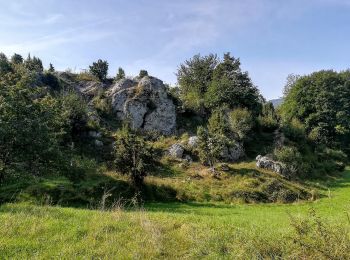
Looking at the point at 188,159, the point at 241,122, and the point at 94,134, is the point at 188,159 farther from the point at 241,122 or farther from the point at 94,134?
the point at 94,134

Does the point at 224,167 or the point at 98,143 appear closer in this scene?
the point at 224,167

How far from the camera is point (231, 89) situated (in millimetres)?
61500

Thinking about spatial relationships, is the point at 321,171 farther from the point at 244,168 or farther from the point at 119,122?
the point at 119,122

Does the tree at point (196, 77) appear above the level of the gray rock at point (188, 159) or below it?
above

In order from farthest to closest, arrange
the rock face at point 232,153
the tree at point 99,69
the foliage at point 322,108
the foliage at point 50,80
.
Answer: the foliage at point 322,108 → the tree at point 99,69 → the foliage at point 50,80 → the rock face at point 232,153

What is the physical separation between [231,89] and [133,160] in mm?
31400

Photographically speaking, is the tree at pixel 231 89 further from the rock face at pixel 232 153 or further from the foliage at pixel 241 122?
the rock face at pixel 232 153

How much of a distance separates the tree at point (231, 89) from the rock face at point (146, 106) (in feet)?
25.4

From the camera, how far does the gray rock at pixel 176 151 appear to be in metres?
47.2

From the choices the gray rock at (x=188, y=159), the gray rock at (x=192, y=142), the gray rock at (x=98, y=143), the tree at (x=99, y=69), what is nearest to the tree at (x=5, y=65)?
the tree at (x=99, y=69)

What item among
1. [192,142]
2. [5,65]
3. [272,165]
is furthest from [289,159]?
[5,65]

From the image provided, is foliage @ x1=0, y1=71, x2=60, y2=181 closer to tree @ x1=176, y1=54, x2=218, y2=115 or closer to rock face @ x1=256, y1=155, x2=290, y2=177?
rock face @ x1=256, y1=155, x2=290, y2=177

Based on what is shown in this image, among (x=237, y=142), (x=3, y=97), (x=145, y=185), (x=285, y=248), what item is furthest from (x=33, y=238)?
(x=237, y=142)

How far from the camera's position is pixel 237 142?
2032 inches
